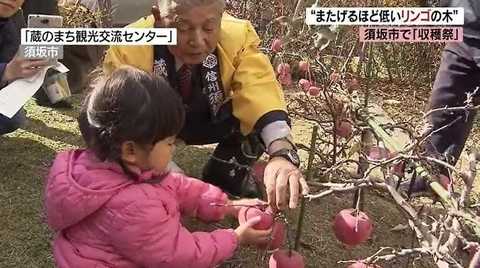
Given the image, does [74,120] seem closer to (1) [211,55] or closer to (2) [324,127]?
(1) [211,55]

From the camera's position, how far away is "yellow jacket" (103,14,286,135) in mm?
1978

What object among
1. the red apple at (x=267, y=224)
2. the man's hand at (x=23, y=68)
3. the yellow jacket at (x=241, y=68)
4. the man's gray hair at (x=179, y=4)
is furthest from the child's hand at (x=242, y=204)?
the man's hand at (x=23, y=68)

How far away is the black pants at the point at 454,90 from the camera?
8.11 ft

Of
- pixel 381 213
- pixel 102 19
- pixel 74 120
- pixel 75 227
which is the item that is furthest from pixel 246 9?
pixel 75 227

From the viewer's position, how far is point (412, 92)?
13.2ft

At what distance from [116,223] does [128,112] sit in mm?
234

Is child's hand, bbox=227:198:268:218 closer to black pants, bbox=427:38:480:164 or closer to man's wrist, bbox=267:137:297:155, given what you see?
man's wrist, bbox=267:137:297:155

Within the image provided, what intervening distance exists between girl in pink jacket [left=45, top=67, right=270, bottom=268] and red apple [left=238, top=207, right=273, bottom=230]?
0.01 metres

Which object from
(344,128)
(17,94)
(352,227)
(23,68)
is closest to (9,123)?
(23,68)

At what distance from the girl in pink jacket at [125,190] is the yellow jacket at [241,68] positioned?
1.44 feet

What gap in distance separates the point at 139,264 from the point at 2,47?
4.31 ft

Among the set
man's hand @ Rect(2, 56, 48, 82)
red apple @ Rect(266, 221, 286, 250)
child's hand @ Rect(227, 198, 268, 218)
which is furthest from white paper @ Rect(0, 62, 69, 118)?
red apple @ Rect(266, 221, 286, 250)
